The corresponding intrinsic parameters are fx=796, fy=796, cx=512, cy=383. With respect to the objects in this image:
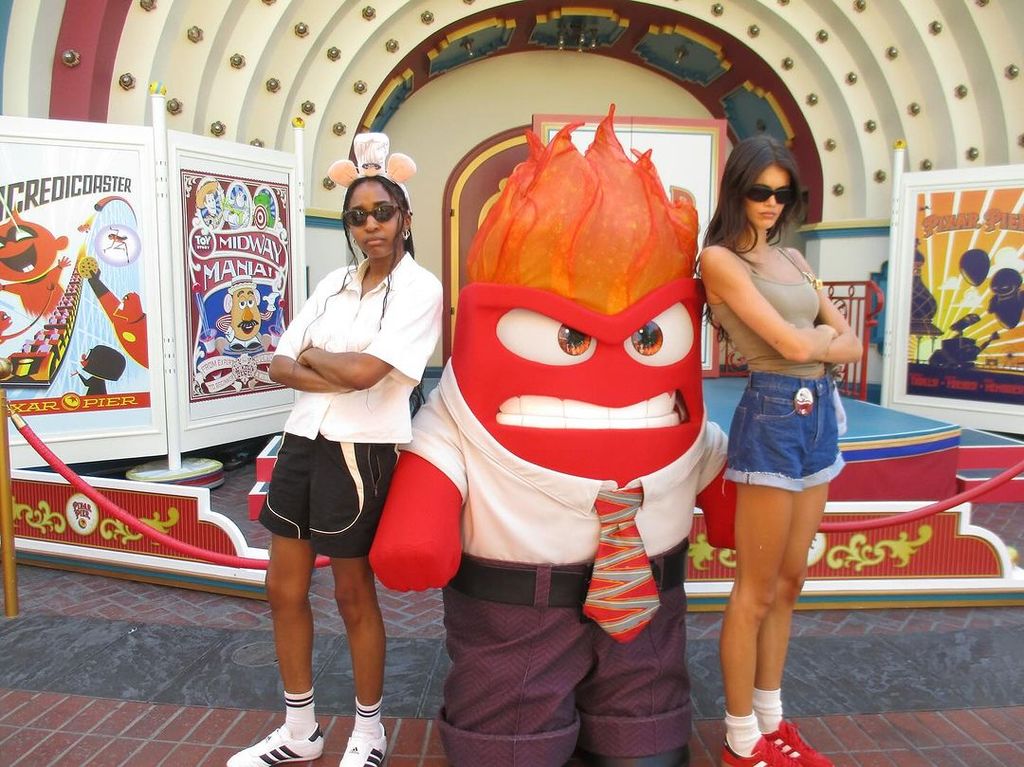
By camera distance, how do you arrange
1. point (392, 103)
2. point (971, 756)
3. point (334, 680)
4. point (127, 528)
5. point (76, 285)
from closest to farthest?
point (971, 756), point (334, 680), point (127, 528), point (76, 285), point (392, 103)

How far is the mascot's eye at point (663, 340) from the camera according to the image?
2070 millimetres

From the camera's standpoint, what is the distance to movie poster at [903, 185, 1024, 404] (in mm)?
6160

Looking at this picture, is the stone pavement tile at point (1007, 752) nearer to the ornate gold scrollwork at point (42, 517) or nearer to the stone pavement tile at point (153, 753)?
the stone pavement tile at point (153, 753)

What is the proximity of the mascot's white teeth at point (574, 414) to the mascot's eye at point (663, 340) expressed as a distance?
0.11 meters

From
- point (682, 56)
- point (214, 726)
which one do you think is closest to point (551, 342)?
point (214, 726)

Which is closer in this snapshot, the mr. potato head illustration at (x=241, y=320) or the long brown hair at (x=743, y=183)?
the long brown hair at (x=743, y=183)

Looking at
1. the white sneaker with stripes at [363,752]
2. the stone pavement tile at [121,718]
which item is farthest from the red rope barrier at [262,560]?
the white sneaker with stripes at [363,752]

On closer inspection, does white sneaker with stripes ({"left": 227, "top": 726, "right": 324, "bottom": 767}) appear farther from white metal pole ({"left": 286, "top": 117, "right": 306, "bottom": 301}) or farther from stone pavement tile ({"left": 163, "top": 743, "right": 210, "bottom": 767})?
white metal pole ({"left": 286, "top": 117, "right": 306, "bottom": 301})

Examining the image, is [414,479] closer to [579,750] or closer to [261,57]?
[579,750]

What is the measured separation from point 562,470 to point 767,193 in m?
0.88

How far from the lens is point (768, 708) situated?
225 cm

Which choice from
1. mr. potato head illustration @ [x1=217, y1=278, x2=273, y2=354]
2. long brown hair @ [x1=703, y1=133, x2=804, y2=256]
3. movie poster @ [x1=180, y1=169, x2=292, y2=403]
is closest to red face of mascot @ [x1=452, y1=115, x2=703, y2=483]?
long brown hair @ [x1=703, y1=133, x2=804, y2=256]

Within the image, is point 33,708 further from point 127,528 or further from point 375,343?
point 375,343

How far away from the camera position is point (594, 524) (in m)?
2.06
